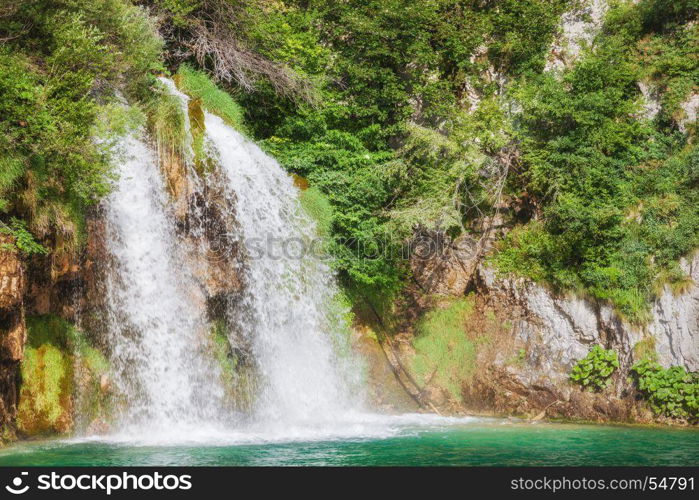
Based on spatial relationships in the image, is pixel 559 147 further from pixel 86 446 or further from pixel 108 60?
pixel 86 446

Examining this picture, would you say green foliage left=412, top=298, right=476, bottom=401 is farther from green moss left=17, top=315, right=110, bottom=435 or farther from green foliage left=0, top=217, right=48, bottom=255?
green foliage left=0, top=217, right=48, bottom=255

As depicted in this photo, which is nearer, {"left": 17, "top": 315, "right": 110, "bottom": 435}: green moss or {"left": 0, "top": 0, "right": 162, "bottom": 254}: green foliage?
{"left": 0, "top": 0, "right": 162, "bottom": 254}: green foliage

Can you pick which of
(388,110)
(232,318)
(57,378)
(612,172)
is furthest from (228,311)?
(612,172)

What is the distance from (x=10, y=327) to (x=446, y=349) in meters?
9.55

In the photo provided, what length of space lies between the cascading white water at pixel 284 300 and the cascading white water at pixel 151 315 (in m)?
1.23

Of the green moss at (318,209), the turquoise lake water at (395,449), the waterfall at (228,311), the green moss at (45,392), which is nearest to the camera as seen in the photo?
the turquoise lake water at (395,449)

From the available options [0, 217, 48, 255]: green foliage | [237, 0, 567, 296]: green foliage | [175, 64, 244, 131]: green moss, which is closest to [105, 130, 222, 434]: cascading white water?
[0, 217, 48, 255]: green foliage

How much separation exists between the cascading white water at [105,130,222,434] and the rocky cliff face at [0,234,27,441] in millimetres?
1674

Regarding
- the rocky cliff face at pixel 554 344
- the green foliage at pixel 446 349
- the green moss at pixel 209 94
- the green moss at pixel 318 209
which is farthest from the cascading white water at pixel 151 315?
the rocky cliff face at pixel 554 344

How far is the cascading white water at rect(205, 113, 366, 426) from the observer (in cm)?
1366

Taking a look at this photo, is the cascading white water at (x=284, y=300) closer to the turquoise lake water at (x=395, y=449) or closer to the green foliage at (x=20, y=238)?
the turquoise lake water at (x=395, y=449)

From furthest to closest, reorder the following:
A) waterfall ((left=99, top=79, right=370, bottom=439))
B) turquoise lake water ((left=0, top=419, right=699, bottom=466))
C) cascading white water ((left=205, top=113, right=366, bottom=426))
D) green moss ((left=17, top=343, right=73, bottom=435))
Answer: cascading white water ((left=205, top=113, right=366, bottom=426)), waterfall ((left=99, top=79, right=370, bottom=439)), green moss ((left=17, top=343, right=73, bottom=435)), turquoise lake water ((left=0, top=419, right=699, bottom=466))

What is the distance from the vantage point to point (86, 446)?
1041 centimetres

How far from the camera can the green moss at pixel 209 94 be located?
1611 centimetres
